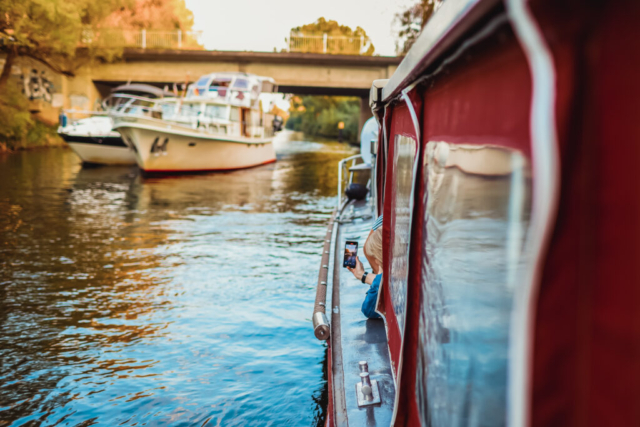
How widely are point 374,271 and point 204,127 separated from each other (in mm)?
18845

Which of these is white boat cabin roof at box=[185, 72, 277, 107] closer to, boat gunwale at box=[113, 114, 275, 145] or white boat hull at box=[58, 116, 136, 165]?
boat gunwale at box=[113, 114, 275, 145]

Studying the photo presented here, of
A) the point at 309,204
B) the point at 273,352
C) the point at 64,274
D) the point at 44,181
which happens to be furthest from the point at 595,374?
the point at 44,181

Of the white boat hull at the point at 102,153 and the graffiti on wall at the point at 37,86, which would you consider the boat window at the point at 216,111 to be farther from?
the graffiti on wall at the point at 37,86

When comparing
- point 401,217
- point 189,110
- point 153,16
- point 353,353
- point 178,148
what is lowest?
point 353,353

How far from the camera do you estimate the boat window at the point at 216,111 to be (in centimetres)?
2338

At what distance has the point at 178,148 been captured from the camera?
21.1 meters

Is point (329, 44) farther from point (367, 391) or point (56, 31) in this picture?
point (367, 391)

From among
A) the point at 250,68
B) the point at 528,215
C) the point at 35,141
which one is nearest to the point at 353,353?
the point at 528,215

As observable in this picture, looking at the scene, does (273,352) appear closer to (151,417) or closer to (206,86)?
(151,417)

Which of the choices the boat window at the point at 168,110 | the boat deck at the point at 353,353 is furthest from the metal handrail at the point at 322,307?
the boat window at the point at 168,110

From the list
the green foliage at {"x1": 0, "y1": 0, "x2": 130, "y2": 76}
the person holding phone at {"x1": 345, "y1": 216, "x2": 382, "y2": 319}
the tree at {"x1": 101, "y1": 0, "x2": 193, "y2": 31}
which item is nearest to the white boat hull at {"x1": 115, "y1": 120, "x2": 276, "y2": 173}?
the green foliage at {"x1": 0, "y1": 0, "x2": 130, "y2": 76}

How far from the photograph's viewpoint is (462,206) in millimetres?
1752

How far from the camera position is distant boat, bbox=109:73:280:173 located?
67.0 ft

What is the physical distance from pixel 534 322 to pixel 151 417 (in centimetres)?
412
